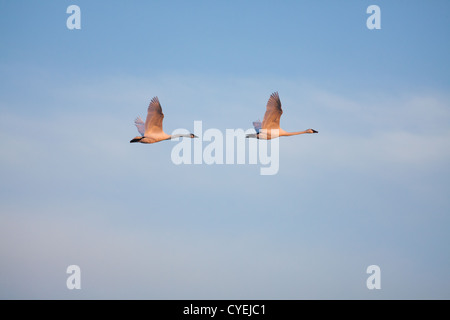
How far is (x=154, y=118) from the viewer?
6719 centimetres

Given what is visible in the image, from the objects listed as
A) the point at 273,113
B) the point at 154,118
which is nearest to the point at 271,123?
the point at 273,113

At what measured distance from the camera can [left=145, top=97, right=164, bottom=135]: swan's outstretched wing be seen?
66.5 meters

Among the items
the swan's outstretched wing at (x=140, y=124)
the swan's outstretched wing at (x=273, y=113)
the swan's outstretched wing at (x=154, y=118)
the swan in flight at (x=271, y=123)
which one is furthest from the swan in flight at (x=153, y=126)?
the swan's outstretched wing at (x=273, y=113)

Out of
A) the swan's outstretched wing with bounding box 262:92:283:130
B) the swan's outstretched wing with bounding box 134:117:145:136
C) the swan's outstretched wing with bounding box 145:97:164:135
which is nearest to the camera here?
the swan's outstretched wing with bounding box 145:97:164:135

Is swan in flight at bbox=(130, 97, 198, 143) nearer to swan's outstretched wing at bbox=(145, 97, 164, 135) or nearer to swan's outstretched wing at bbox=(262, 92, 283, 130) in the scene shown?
swan's outstretched wing at bbox=(145, 97, 164, 135)

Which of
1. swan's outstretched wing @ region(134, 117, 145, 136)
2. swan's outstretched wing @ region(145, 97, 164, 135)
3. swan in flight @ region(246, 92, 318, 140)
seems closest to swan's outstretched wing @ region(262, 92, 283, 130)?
swan in flight @ region(246, 92, 318, 140)

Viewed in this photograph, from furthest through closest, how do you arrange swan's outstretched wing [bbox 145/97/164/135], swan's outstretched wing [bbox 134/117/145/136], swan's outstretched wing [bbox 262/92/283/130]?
swan's outstretched wing [bbox 134/117/145/136]
swan's outstretched wing [bbox 262/92/283/130]
swan's outstretched wing [bbox 145/97/164/135]

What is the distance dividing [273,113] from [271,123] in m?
1.18

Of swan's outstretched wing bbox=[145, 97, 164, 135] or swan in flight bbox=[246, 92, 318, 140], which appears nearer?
swan's outstretched wing bbox=[145, 97, 164, 135]

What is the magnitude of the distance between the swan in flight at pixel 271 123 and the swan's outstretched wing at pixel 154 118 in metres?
7.42

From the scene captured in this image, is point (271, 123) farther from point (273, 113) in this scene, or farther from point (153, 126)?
point (153, 126)
